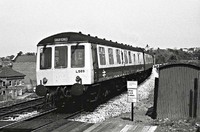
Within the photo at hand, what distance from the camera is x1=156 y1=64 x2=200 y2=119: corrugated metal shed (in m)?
Result: 10.1

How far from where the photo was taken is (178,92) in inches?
405

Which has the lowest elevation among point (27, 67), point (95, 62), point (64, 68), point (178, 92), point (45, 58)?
point (178, 92)

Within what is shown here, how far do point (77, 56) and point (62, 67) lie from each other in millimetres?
763

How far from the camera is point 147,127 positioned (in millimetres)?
8312

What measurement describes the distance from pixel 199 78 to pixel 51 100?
6026mm

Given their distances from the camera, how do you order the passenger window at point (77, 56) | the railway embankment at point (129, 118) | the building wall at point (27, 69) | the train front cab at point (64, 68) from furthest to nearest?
the building wall at point (27, 69) < the passenger window at point (77, 56) < the train front cab at point (64, 68) < the railway embankment at point (129, 118)

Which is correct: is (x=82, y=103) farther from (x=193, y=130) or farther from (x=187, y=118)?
(x=193, y=130)

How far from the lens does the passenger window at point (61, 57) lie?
1230 cm

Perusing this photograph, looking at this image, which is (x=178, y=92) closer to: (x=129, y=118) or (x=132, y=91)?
(x=132, y=91)

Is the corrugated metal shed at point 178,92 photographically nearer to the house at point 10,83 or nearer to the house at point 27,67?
the house at point 10,83

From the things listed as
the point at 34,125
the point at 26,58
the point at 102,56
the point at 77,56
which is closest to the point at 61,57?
the point at 77,56

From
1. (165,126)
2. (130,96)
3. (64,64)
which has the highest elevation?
(64,64)

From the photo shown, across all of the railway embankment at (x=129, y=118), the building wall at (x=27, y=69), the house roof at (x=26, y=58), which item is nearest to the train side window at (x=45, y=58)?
the railway embankment at (x=129, y=118)

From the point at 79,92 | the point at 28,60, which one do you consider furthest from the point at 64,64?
the point at 28,60
